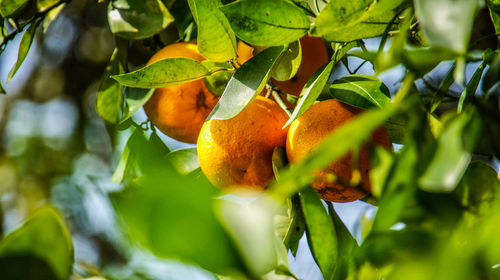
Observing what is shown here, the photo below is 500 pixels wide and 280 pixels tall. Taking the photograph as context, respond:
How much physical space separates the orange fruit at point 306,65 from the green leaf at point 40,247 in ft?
2.01

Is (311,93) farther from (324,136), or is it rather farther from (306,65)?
(306,65)

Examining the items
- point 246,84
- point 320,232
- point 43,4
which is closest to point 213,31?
point 246,84

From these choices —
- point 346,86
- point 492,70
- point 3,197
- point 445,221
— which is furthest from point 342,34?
point 3,197

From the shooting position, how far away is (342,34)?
693mm

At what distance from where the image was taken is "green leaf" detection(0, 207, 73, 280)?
0.36m

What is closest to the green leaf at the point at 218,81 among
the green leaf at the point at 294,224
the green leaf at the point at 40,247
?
the green leaf at the point at 294,224

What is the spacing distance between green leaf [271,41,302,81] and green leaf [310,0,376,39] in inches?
8.2

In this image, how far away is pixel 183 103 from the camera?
3.17 ft

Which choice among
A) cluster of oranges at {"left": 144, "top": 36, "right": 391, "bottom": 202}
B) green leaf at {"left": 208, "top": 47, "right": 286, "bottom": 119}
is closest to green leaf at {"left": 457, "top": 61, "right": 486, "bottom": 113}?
cluster of oranges at {"left": 144, "top": 36, "right": 391, "bottom": 202}

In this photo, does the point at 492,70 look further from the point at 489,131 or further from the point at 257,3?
the point at 257,3

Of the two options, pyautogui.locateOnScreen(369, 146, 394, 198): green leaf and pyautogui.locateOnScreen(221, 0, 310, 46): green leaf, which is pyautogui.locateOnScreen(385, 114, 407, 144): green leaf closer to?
pyautogui.locateOnScreen(221, 0, 310, 46): green leaf

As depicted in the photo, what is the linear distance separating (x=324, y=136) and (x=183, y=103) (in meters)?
0.33

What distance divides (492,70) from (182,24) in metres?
0.77

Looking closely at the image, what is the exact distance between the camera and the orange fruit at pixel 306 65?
3.07 feet
